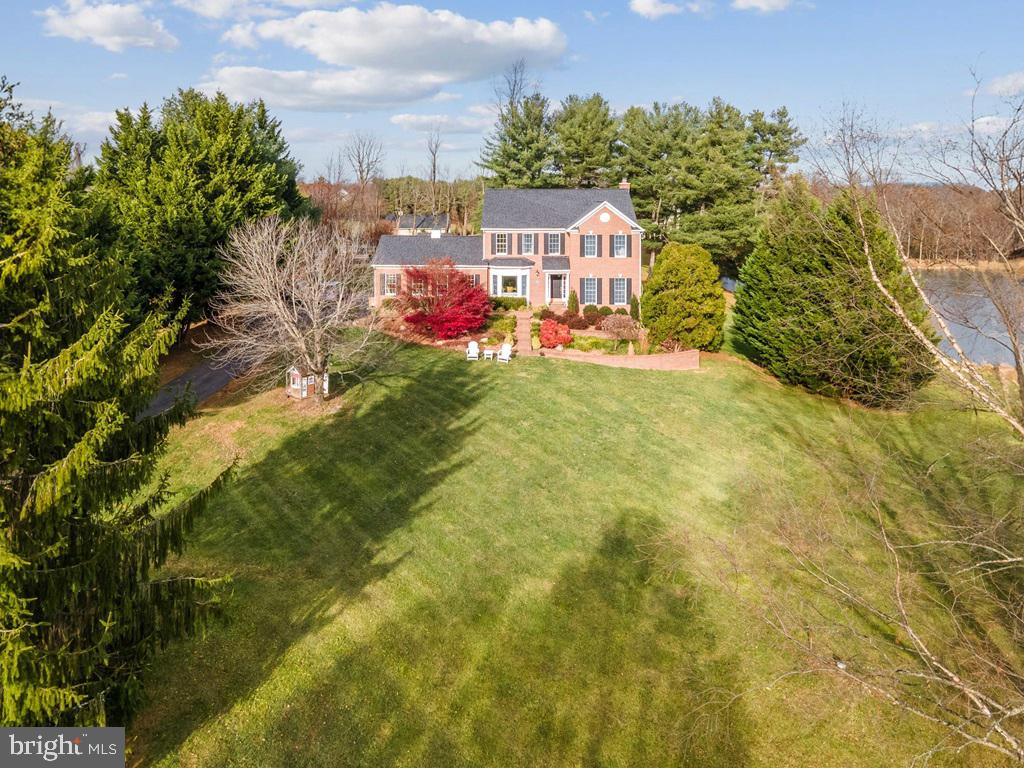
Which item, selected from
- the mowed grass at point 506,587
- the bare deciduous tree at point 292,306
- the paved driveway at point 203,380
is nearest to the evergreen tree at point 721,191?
the mowed grass at point 506,587

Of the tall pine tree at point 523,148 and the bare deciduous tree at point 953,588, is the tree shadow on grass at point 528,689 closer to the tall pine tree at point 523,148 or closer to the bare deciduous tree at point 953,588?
the bare deciduous tree at point 953,588

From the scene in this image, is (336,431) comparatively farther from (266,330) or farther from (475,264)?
(475,264)

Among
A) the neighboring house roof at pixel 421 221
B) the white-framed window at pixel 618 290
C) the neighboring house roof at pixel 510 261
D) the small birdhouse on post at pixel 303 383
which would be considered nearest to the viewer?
the small birdhouse on post at pixel 303 383

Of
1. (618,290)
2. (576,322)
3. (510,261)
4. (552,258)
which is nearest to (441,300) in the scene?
(576,322)

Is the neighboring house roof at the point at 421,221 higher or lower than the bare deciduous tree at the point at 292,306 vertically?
higher

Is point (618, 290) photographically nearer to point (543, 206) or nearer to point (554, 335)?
point (543, 206)
